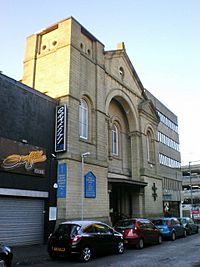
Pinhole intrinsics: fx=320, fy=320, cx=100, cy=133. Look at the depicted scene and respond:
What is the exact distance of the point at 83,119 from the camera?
23250 mm

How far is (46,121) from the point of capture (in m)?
20.1

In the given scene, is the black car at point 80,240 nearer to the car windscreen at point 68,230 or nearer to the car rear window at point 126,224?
the car windscreen at point 68,230

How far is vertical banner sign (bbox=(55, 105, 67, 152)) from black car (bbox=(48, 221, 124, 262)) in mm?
6924

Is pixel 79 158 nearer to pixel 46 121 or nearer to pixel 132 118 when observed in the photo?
pixel 46 121

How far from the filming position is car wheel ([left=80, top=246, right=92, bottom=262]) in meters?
13.0

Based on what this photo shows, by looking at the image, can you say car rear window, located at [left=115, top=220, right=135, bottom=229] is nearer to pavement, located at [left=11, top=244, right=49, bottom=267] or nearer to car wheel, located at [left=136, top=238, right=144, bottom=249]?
car wheel, located at [left=136, top=238, right=144, bottom=249]

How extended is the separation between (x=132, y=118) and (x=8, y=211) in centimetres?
1709

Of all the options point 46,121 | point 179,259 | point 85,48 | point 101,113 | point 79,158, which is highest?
point 85,48

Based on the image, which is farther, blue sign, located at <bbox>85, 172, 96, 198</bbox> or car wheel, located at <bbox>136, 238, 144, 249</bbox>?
blue sign, located at <bbox>85, 172, 96, 198</bbox>

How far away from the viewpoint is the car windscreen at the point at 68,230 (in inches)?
521

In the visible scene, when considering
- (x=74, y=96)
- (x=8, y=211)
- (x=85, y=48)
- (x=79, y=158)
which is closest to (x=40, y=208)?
(x=8, y=211)

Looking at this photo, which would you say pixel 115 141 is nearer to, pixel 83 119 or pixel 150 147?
pixel 150 147

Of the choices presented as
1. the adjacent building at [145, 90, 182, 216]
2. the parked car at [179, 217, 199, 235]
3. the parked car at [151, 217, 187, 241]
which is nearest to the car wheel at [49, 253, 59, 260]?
the parked car at [151, 217, 187, 241]

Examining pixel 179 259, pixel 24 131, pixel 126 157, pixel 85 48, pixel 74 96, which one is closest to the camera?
pixel 179 259
